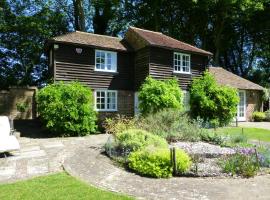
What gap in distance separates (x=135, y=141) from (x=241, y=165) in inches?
129

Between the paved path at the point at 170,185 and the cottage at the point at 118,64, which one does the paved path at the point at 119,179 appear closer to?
the paved path at the point at 170,185

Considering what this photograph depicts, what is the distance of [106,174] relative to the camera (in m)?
8.34

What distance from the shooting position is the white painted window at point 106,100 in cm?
2004

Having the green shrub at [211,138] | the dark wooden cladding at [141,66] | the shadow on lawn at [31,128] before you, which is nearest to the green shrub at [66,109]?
the shadow on lawn at [31,128]

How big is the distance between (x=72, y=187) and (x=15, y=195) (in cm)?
120

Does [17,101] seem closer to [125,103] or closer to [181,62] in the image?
[125,103]

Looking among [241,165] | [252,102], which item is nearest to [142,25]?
[252,102]

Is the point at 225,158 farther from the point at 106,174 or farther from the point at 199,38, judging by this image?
the point at 199,38

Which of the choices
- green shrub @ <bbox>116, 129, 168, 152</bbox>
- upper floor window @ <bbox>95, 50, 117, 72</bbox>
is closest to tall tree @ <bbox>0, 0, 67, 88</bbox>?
upper floor window @ <bbox>95, 50, 117, 72</bbox>

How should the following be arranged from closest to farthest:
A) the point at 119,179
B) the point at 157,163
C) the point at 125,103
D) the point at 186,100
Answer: the point at 119,179
the point at 157,163
the point at 125,103
the point at 186,100

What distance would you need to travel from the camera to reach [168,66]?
2102cm

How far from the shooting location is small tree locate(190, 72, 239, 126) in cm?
2059

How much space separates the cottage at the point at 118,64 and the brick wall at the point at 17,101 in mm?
3088

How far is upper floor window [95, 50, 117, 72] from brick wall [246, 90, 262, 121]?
13.3m
